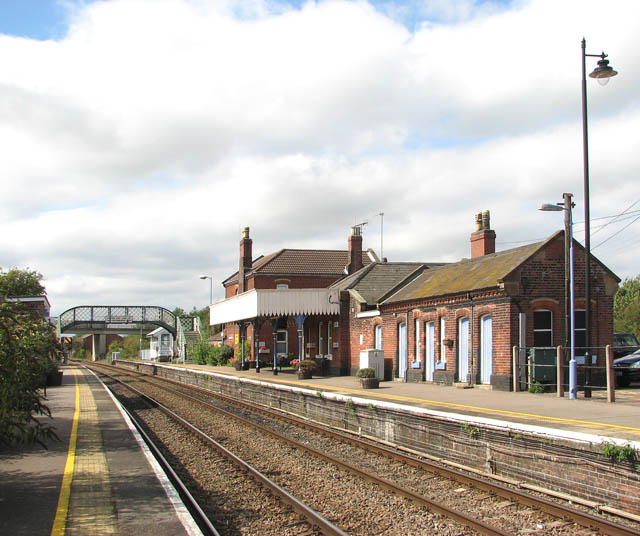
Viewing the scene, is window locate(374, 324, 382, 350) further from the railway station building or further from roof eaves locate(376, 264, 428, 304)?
roof eaves locate(376, 264, 428, 304)

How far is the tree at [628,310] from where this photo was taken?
2184 inches

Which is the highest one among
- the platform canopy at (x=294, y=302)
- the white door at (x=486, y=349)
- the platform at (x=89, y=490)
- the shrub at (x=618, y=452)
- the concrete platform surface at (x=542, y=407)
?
the platform canopy at (x=294, y=302)

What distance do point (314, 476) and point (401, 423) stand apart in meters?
3.02

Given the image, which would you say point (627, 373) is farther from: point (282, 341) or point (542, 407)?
point (282, 341)

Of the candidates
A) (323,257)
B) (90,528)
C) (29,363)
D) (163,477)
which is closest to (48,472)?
(163,477)

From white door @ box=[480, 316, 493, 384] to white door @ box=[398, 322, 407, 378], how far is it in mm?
5517

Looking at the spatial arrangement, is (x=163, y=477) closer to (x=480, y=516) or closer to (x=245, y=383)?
(x=480, y=516)

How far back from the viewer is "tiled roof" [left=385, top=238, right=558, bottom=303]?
69.9 feet

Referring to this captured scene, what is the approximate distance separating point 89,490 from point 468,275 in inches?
691

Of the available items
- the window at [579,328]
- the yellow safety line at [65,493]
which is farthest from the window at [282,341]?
the yellow safety line at [65,493]

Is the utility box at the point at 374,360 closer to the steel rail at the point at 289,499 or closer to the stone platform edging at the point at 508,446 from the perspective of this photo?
the stone platform edging at the point at 508,446

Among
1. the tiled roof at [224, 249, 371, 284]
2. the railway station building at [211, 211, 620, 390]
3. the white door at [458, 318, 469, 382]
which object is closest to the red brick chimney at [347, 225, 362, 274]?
the railway station building at [211, 211, 620, 390]

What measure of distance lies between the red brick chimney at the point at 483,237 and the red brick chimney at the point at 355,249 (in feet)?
40.6

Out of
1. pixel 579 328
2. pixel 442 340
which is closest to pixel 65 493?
pixel 442 340
